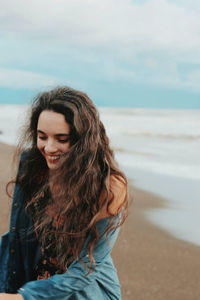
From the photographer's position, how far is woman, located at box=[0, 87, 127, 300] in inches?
90.2

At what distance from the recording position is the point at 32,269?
2.68 m

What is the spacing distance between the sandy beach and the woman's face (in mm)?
1306

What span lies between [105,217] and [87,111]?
0.59m

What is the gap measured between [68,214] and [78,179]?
216 mm

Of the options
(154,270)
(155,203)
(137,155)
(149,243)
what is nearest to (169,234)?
(149,243)

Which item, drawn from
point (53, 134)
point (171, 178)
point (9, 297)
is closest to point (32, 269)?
point (9, 297)

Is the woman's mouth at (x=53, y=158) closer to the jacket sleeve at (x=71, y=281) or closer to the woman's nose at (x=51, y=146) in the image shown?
the woman's nose at (x=51, y=146)

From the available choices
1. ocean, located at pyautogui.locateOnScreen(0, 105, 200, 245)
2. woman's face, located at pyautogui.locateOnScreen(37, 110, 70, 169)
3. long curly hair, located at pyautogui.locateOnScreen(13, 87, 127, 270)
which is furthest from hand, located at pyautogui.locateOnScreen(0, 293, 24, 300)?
ocean, located at pyautogui.locateOnScreen(0, 105, 200, 245)

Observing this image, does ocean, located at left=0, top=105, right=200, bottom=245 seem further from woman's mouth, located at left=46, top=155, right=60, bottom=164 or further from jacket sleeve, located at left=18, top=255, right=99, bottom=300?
jacket sleeve, located at left=18, top=255, right=99, bottom=300

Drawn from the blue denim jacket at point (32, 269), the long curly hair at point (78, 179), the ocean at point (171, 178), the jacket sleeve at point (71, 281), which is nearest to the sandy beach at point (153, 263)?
the ocean at point (171, 178)

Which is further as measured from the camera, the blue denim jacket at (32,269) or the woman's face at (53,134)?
the woman's face at (53,134)

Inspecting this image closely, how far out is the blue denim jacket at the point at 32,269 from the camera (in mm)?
2193

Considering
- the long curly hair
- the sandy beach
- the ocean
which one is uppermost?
the long curly hair

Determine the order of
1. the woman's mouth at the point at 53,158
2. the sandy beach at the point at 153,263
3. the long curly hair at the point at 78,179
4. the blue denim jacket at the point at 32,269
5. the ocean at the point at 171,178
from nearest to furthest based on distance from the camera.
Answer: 1. the blue denim jacket at the point at 32,269
2. the long curly hair at the point at 78,179
3. the woman's mouth at the point at 53,158
4. the sandy beach at the point at 153,263
5. the ocean at the point at 171,178
